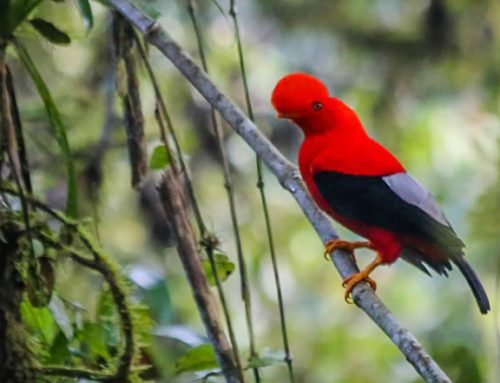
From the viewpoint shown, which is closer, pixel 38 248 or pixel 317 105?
pixel 38 248

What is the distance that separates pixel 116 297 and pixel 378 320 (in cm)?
58

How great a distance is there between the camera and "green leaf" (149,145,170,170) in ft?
7.05

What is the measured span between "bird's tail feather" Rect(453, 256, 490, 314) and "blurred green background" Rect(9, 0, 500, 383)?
128 cm

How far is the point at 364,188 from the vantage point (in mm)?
2230

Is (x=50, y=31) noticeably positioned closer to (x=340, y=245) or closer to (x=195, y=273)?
(x=195, y=273)

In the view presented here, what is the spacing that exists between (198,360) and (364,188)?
0.49 m

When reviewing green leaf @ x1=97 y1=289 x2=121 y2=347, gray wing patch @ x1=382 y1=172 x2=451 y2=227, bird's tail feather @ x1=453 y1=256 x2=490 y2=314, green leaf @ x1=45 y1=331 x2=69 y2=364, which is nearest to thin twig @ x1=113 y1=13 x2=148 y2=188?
green leaf @ x1=97 y1=289 x2=121 y2=347

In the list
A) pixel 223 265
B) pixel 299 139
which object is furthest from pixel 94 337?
pixel 299 139

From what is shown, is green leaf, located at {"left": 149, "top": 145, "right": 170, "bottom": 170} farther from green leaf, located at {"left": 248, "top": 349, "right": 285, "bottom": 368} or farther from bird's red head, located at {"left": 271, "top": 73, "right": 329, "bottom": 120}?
green leaf, located at {"left": 248, "top": 349, "right": 285, "bottom": 368}

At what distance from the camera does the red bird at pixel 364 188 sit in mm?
2154

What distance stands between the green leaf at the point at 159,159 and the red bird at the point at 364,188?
251 mm

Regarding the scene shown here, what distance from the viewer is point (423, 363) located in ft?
5.07

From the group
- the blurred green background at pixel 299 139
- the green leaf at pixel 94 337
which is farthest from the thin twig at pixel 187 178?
the blurred green background at pixel 299 139

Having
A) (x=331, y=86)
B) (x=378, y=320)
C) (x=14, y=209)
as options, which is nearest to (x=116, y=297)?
(x=14, y=209)
